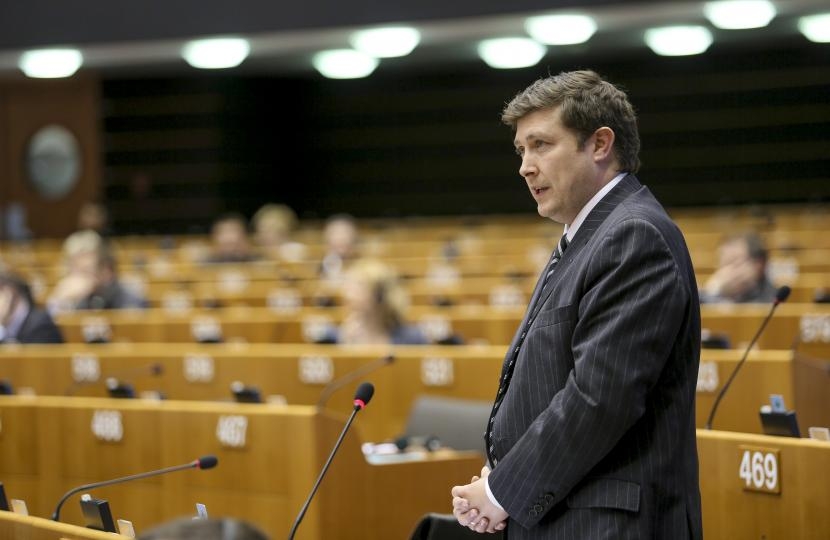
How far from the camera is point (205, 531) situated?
1.46 meters

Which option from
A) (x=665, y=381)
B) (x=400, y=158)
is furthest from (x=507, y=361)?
(x=400, y=158)

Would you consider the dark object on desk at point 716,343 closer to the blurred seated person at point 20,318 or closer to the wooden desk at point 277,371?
the wooden desk at point 277,371

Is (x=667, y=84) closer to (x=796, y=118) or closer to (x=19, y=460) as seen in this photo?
(x=796, y=118)

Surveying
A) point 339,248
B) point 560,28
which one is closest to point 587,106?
point 339,248

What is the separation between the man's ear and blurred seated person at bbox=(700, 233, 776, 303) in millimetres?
4316

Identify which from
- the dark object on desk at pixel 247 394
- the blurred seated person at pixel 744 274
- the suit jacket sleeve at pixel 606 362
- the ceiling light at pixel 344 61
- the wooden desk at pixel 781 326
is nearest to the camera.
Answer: the suit jacket sleeve at pixel 606 362

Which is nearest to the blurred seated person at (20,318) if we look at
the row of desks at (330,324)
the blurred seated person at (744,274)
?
the row of desks at (330,324)

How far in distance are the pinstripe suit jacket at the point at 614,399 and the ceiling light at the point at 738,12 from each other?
7.30 m

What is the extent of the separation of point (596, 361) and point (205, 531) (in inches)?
34.9

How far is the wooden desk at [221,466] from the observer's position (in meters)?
3.82

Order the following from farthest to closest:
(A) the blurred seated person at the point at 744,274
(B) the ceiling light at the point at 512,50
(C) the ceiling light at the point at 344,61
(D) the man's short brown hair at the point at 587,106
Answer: (C) the ceiling light at the point at 344,61
(B) the ceiling light at the point at 512,50
(A) the blurred seated person at the point at 744,274
(D) the man's short brown hair at the point at 587,106

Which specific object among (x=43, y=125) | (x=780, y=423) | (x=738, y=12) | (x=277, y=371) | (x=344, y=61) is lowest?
(x=780, y=423)

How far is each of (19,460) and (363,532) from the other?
5.26 ft

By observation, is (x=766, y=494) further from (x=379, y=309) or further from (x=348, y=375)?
(x=379, y=309)
